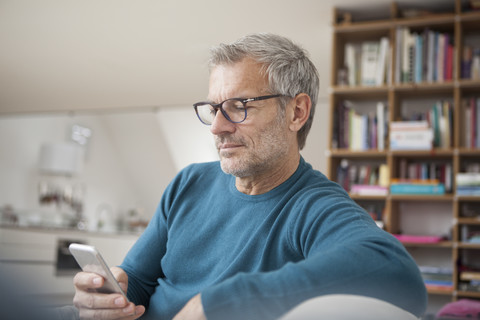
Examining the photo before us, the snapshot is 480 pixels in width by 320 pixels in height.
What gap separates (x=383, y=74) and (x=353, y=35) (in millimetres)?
484

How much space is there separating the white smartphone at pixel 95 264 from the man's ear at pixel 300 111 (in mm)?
548

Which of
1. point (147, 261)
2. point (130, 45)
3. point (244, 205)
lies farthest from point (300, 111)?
point (130, 45)

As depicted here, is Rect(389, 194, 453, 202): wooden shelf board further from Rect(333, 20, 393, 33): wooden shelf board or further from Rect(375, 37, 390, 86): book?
Rect(333, 20, 393, 33): wooden shelf board

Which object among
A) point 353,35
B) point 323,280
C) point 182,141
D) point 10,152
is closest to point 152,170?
point 182,141

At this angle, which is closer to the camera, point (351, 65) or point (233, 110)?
point (233, 110)

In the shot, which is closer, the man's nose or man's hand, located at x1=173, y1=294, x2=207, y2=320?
man's hand, located at x1=173, y1=294, x2=207, y2=320

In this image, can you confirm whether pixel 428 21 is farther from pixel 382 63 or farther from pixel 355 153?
pixel 355 153

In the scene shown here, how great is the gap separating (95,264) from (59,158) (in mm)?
6893

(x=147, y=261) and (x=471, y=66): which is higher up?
(x=471, y=66)

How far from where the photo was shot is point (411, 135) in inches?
137

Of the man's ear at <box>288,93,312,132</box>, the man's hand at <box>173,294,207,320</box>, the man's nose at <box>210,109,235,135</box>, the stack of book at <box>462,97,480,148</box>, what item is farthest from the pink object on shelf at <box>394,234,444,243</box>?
the man's hand at <box>173,294,207,320</box>

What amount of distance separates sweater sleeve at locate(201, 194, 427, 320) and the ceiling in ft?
10.5

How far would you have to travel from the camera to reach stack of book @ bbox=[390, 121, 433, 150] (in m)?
3.46

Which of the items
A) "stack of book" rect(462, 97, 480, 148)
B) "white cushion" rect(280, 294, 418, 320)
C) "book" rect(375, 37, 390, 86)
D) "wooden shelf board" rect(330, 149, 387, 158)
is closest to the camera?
"white cushion" rect(280, 294, 418, 320)
